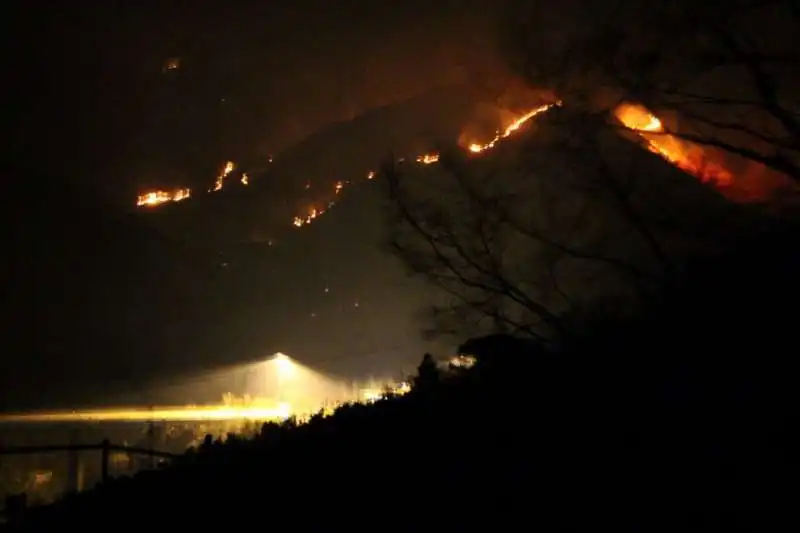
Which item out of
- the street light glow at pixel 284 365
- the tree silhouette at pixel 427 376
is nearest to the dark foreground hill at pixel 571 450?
the tree silhouette at pixel 427 376

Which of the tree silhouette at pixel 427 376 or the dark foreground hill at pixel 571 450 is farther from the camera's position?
the tree silhouette at pixel 427 376

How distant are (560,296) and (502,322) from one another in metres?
1.17

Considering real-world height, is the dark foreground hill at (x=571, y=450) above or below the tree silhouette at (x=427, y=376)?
below

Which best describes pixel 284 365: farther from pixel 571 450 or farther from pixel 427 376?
pixel 571 450

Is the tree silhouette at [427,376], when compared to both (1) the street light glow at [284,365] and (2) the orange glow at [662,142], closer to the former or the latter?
(2) the orange glow at [662,142]

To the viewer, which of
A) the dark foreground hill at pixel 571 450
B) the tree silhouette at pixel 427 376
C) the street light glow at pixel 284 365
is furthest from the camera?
the street light glow at pixel 284 365

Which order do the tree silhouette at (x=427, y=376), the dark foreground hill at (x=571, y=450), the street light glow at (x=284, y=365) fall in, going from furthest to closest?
1. the street light glow at (x=284, y=365)
2. the tree silhouette at (x=427, y=376)
3. the dark foreground hill at (x=571, y=450)

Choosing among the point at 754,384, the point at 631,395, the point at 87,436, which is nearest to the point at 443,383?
the point at 631,395

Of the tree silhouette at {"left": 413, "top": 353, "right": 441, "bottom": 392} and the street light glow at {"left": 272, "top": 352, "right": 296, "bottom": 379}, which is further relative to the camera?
the street light glow at {"left": 272, "top": 352, "right": 296, "bottom": 379}

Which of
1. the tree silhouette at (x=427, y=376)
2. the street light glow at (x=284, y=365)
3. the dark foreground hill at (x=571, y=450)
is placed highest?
the street light glow at (x=284, y=365)

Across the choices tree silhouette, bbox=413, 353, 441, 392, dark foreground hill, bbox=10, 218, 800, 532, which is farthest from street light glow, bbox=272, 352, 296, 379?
dark foreground hill, bbox=10, 218, 800, 532

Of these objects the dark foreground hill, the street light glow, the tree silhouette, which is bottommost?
the dark foreground hill

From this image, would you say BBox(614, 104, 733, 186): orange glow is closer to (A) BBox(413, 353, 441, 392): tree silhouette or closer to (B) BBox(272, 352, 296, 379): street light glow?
(A) BBox(413, 353, 441, 392): tree silhouette

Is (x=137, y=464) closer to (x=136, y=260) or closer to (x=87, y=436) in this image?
(x=87, y=436)
